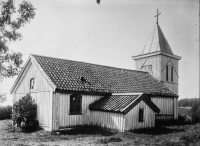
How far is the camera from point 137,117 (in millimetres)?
17203

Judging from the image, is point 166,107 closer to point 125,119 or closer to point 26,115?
point 125,119

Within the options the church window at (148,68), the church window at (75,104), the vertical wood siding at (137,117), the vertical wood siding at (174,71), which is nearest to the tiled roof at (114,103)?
the vertical wood siding at (137,117)

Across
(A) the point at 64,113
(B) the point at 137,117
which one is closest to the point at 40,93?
(A) the point at 64,113

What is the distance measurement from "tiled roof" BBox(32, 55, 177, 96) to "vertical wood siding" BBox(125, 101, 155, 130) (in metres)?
3.88

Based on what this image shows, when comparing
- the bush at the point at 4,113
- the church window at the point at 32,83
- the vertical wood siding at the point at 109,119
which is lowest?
the bush at the point at 4,113

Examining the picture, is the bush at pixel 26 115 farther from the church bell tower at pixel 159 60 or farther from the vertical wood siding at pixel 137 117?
the church bell tower at pixel 159 60

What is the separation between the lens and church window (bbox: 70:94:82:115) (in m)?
17.9

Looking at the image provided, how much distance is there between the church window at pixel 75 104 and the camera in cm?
1789

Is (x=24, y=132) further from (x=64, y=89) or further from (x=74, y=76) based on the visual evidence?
(x=74, y=76)

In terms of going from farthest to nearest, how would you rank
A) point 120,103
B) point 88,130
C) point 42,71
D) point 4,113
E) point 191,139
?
point 4,113 < point 42,71 < point 120,103 < point 88,130 < point 191,139

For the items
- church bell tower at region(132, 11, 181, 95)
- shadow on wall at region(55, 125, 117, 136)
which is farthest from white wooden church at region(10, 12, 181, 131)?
church bell tower at region(132, 11, 181, 95)

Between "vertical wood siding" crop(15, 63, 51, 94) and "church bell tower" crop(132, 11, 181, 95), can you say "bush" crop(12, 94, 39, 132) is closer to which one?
"vertical wood siding" crop(15, 63, 51, 94)

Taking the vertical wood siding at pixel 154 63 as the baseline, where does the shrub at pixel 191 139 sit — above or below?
below

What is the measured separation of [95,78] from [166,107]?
29.6 ft
